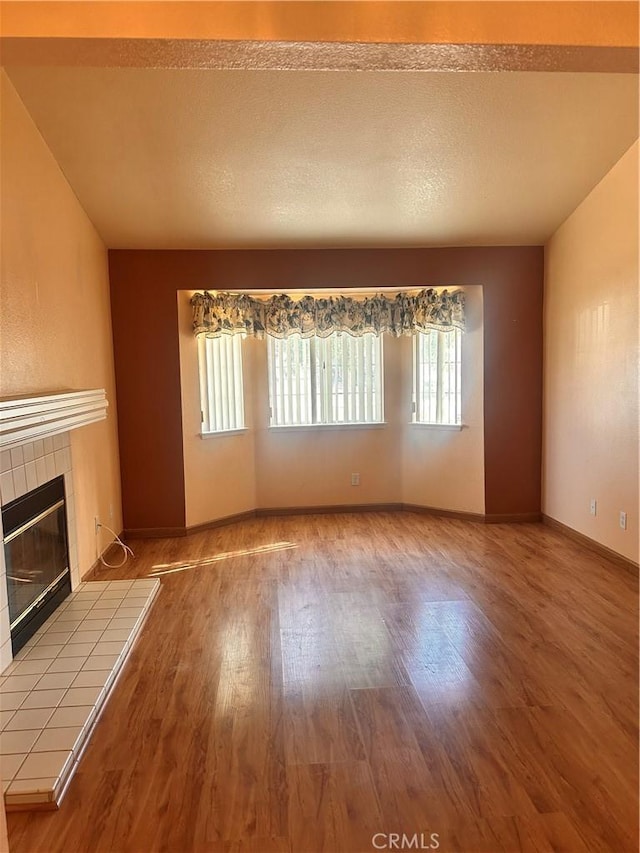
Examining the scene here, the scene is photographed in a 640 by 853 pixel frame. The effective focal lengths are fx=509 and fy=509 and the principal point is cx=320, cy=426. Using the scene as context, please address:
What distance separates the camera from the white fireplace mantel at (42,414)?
2123mm

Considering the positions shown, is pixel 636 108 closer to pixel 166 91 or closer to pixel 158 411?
pixel 166 91

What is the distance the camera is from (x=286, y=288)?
4574mm

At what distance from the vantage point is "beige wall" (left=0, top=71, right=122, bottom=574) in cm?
268

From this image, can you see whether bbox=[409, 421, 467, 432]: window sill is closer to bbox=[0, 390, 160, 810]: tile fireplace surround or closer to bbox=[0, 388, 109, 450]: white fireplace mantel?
bbox=[0, 390, 160, 810]: tile fireplace surround

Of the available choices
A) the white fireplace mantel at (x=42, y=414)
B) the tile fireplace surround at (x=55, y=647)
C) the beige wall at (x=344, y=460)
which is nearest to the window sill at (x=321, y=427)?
the beige wall at (x=344, y=460)

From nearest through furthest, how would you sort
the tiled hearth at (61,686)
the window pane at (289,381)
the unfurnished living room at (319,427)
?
the unfurnished living room at (319,427), the tiled hearth at (61,686), the window pane at (289,381)

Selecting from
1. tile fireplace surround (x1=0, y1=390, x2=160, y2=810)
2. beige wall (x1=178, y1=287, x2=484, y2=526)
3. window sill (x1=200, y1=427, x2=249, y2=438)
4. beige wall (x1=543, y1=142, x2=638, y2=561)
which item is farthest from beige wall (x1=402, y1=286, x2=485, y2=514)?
tile fireplace surround (x1=0, y1=390, x2=160, y2=810)

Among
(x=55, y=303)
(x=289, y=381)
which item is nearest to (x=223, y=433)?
(x=289, y=381)

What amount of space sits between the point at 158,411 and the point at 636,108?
13.3 feet

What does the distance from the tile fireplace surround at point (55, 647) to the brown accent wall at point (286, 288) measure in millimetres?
1071

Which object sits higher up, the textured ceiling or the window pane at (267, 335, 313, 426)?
the textured ceiling

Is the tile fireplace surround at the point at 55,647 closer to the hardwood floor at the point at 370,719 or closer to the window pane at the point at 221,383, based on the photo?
the hardwood floor at the point at 370,719

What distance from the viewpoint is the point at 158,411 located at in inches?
179

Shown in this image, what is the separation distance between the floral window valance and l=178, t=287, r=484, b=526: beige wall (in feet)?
0.97
